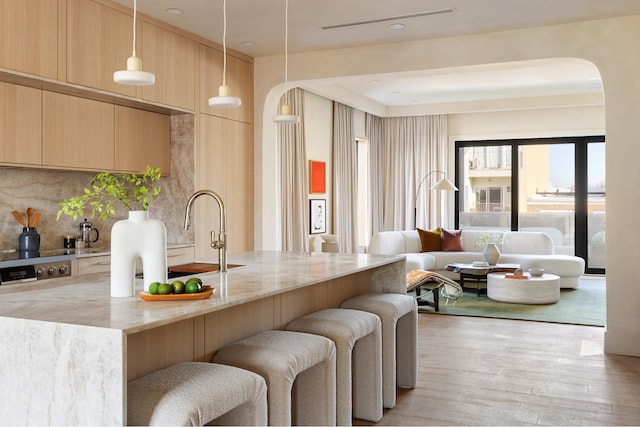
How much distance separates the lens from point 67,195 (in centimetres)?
504

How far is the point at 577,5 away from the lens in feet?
15.4

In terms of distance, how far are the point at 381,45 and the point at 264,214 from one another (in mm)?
2033

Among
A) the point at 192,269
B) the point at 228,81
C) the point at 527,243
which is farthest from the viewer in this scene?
the point at 527,243

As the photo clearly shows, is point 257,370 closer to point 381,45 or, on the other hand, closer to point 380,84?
point 381,45

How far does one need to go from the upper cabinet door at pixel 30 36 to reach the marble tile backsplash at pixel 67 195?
34.2 inches

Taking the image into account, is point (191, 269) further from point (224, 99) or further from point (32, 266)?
point (32, 266)

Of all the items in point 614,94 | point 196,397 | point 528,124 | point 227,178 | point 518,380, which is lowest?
point 518,380

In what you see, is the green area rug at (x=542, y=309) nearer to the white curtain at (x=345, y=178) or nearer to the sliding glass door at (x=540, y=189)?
the white curtain at (x=345, y=178)

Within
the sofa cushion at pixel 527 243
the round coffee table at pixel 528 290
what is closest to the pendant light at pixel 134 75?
the round coffee table at pixel 528 290

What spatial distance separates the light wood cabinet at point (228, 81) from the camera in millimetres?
5718

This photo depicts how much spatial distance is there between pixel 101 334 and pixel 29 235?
9.92 feet

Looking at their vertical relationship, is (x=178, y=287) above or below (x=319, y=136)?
below

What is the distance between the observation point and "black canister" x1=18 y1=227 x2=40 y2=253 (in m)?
4.43

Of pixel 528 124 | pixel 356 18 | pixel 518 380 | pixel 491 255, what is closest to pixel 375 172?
pixel 528 124
